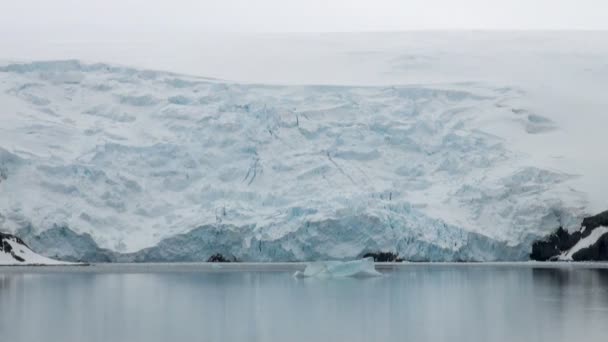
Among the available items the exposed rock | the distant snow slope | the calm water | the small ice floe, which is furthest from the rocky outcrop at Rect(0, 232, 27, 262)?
the exposed rock

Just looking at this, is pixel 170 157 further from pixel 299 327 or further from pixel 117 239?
pixel 299 327

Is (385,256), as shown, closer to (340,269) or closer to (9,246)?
(340,269)

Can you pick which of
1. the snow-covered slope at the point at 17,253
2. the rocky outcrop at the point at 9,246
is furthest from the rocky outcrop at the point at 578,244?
the rocky outcrop at the point at 9,246

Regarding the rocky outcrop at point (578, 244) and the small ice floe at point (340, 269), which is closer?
the small ice floe at point (340, 269)

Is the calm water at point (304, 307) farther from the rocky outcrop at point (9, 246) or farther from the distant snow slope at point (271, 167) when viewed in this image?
the distant snow slope at point (271, 167)

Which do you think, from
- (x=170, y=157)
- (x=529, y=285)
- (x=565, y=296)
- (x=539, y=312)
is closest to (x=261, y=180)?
(x=170, y=157)
